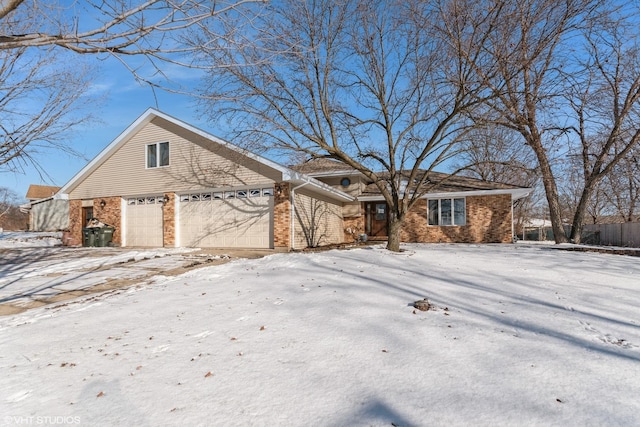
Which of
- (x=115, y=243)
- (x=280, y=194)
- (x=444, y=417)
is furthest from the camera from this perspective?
(x=115, y=243)

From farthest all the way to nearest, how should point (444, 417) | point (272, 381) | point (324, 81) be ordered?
point (324, 81) < point (272, 381) < point (444, 417)

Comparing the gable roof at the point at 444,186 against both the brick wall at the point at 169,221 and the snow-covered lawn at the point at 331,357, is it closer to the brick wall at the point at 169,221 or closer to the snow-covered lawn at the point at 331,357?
the brick wall at the point at 169,221

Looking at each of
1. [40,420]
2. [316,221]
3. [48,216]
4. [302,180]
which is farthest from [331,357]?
[48,216]

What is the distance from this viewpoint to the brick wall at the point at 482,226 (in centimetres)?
1570

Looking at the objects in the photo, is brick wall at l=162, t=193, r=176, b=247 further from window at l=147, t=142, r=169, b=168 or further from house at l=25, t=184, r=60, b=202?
house at l=25, t=184, r=60, b=202

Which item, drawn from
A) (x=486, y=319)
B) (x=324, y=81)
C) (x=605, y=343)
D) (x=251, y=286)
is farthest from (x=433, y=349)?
(x=324, y=81)

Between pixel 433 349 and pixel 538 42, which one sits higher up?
pixel 538 42

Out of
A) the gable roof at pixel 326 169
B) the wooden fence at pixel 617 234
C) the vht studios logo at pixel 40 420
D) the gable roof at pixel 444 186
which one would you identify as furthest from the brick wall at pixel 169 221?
the wooden fence at pixel 617 234

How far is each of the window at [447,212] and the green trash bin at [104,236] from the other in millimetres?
14475

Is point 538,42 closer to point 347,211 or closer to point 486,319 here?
point 486,319

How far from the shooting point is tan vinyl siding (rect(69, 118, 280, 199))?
12727 mm

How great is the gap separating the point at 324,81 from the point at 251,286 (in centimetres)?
670

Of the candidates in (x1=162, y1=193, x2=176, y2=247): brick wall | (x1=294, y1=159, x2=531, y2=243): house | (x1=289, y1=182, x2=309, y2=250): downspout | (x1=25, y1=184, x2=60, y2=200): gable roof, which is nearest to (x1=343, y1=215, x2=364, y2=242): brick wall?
(x1=294, y1=159, x2=531, y2=243): house

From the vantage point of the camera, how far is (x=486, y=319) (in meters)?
4.05
